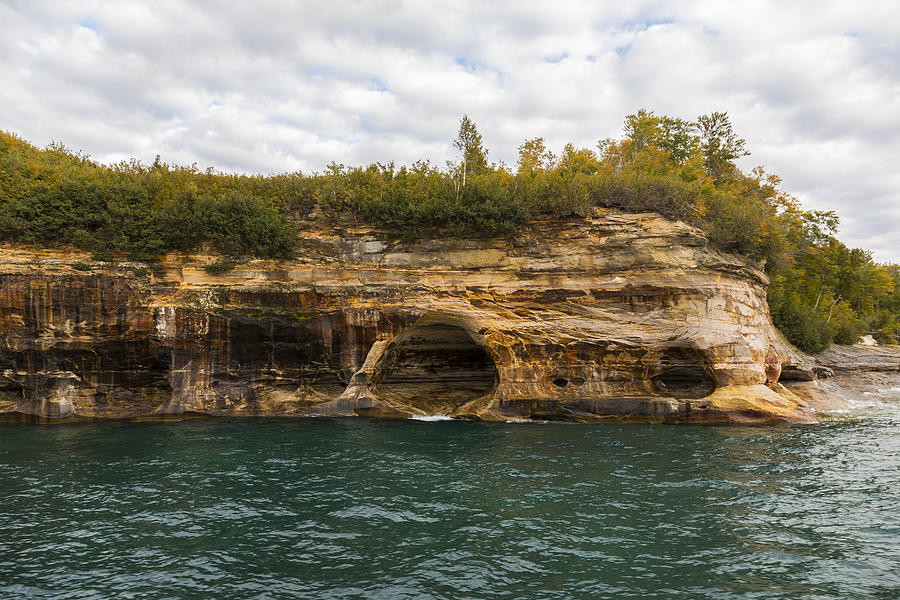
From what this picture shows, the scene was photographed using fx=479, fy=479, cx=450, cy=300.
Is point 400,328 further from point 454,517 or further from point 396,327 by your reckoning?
point 454,517

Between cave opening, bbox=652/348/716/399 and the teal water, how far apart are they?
3.92 meters

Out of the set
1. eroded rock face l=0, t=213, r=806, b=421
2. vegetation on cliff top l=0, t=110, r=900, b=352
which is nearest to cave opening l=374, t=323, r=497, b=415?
eroded rock face l=0, t=213, r=806, b=421

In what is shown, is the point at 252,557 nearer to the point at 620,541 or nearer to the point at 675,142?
the point at 620,541

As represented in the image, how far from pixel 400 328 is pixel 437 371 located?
398 cm

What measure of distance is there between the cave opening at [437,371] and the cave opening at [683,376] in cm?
692

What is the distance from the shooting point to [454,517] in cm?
907

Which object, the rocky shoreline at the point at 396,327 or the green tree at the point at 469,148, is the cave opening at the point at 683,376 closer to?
the rocky shoreline at the point at 396,327

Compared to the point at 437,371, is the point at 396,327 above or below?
above

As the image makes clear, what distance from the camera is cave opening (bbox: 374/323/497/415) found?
21.3 meters

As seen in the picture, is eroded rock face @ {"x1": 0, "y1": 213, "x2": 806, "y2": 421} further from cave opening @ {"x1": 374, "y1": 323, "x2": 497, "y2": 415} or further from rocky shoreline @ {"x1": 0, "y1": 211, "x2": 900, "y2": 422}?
cave opening @ {"x1": 374, "y1": 323, "x2": 497, "y2": 415}

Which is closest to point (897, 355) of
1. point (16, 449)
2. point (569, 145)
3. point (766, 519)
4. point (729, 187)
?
point (729, 187)

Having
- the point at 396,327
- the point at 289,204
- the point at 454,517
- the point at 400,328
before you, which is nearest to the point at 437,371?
the point at 400,328

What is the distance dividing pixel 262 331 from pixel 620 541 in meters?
15.6

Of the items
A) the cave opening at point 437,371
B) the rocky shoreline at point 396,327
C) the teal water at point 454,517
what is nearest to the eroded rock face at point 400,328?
the rocky shoreline at point 396,327
